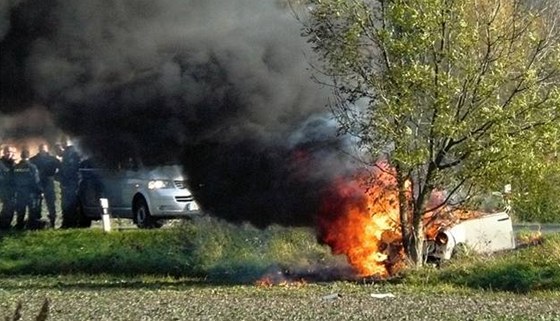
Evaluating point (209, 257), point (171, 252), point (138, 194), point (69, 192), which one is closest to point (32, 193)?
point (69, 192)

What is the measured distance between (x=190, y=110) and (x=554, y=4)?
8.33 metres

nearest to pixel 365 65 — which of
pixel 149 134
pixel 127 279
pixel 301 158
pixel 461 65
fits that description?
pixel 461 65

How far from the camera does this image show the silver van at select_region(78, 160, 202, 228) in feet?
88.8

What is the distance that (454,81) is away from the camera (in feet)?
67.3

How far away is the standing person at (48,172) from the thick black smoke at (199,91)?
12.0 ft

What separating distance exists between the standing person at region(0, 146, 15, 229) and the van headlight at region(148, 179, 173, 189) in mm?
4309

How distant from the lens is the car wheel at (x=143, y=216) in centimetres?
2964

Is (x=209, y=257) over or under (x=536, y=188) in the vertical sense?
under

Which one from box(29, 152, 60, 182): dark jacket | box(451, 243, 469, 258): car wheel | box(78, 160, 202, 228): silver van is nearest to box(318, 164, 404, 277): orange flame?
box(451, 243, 469, 258): car wheel

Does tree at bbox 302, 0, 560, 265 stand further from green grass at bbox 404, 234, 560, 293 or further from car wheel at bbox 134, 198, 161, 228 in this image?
car wheel at bbox 134, 198, 161, 228

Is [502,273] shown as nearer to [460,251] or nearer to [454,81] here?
[460,251]

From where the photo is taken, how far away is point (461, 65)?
20.7 metres

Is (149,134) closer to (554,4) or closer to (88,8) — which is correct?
(88,8)

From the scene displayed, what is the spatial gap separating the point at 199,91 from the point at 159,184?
14.3ft
